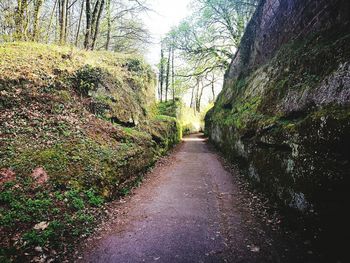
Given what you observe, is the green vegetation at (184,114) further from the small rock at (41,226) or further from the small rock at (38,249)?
the small rock at (38,249)

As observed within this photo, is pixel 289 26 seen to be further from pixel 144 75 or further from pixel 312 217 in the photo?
pixel 144 75

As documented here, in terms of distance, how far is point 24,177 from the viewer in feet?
18.9

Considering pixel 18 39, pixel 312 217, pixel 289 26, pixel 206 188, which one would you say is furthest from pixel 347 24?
pixel 18 39

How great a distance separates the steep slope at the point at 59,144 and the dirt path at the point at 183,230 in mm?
699

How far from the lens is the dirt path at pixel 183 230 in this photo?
445 cm

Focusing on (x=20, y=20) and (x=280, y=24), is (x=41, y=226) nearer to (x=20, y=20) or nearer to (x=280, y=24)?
(x=20, y=20)

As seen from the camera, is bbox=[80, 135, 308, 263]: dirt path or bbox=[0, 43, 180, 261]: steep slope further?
bbox=[0, 43, 180, 261]: steep slope

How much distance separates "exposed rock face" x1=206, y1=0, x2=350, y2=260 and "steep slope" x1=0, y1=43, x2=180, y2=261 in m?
4.68

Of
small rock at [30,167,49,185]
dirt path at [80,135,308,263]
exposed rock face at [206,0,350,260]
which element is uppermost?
exposed rock face at [206,0,350,260]

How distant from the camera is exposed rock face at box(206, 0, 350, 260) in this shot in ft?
14.5

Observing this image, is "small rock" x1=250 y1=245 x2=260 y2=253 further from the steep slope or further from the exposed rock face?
the steep slope

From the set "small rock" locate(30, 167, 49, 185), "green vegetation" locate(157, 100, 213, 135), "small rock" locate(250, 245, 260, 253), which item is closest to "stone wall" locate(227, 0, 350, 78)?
"small rock" locate(250, 245, 260, 253)

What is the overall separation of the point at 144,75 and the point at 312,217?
15.6 meters

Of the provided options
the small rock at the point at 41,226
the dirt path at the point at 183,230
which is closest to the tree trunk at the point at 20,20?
the dirt path at the point at 183,230
